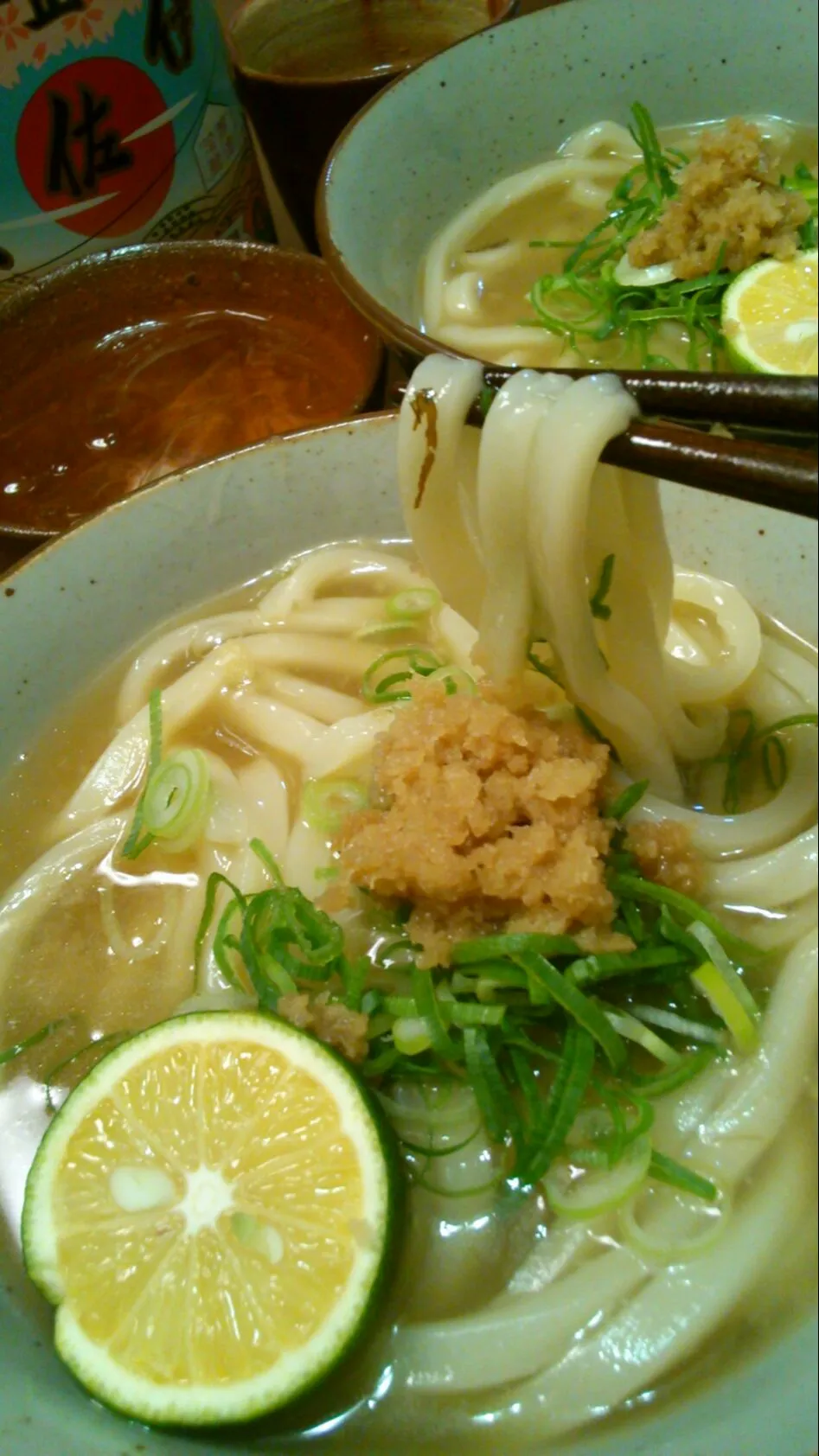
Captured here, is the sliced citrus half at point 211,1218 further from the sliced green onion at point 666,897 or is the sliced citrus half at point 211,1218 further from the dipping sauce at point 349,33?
the dipping sauce at point 349,33

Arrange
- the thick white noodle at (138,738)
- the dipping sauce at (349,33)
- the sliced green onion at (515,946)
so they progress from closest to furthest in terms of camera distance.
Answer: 1. the sliced green onion at (515,946)
2. the thick white noodle at (138,738)
3. the dipping sauce at (349,33)

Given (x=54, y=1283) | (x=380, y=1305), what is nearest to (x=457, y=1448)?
(x=380, y=1305)

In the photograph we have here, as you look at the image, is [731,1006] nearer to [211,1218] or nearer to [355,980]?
[355,980]

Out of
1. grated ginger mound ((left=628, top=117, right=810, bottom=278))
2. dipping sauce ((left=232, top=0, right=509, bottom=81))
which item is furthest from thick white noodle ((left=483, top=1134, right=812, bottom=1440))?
dipping sauce ((left=232, top=0, right=509, bottom=81))

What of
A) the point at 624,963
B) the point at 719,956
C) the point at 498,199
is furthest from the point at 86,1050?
the point at 498,199

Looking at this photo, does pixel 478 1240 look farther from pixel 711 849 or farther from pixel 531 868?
pixel 711 849

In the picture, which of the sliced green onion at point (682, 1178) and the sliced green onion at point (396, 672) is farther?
the sliced green onion at point (396, 672)

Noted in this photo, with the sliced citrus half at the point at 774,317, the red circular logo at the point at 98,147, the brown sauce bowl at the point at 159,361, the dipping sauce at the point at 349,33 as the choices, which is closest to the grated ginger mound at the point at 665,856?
the sliced citrus half at the point at 774,317
